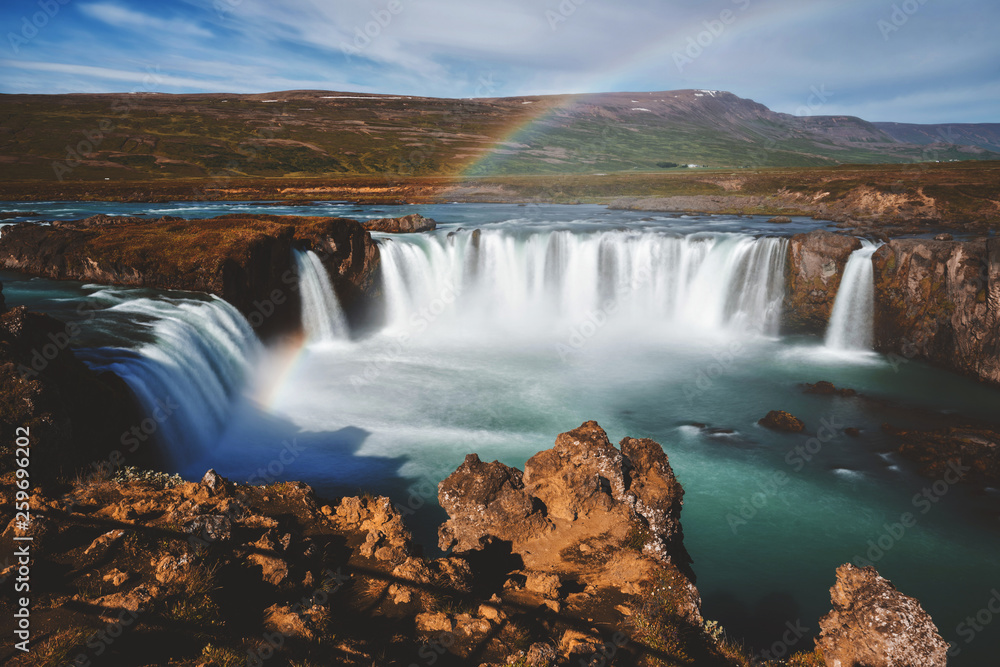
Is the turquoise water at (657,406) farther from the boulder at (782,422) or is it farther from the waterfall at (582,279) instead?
the boulder at (782,422)

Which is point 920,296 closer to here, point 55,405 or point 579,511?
point 579,511

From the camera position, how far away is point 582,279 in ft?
121

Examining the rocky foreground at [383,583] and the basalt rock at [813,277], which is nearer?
the rocky foreground at [383,583]

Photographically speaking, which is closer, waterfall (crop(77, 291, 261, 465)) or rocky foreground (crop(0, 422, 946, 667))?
rocky foreground (crop(0, 422, 946, 667))

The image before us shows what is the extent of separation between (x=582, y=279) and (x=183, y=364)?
2630cm

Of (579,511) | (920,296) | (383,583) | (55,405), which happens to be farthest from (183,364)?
(920,296)

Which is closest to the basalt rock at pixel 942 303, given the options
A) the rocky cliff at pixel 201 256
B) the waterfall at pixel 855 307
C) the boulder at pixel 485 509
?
the waterfall at pixel 855 307

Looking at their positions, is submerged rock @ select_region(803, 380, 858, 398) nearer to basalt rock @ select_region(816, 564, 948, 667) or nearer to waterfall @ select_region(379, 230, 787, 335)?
waterfall @ select_region(379, 230, 787, 335)

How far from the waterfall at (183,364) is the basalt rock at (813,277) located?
30.3m

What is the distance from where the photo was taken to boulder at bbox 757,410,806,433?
20.2 meters

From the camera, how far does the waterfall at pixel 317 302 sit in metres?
27.9

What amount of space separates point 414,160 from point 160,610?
155129 millimetres

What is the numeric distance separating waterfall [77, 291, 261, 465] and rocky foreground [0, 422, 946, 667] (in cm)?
560

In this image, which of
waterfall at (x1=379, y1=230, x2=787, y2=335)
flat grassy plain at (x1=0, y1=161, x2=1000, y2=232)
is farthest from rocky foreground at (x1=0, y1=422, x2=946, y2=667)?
flat grassy plain at (x1=0, y1=161, x2=1000, y2=232)
